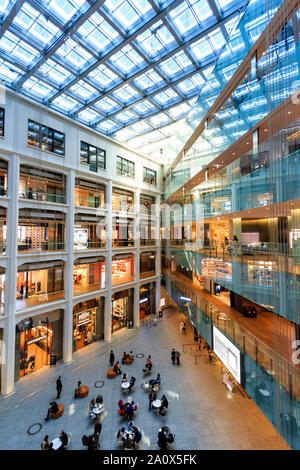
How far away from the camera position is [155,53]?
11875 mm

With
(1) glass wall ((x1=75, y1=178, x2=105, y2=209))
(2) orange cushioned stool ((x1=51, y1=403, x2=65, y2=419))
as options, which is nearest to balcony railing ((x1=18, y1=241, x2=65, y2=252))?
(1) glass wall ((x1=75, y1=178, x2=105, y2=209))

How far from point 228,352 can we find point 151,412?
5369 millimetres

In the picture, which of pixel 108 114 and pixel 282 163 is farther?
pixel 108 114

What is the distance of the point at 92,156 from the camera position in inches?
711

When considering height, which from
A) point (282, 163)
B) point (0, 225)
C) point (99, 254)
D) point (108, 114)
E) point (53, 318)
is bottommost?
point (53, 318)

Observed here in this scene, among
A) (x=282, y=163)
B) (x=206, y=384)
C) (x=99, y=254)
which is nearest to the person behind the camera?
(x=282, y=163)

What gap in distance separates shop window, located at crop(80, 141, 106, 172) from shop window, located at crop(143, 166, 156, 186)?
6.15m

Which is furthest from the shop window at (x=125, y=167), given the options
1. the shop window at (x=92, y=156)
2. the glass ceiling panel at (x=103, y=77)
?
the glass ceiling panel at (x=103, y=77)

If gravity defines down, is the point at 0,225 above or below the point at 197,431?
above

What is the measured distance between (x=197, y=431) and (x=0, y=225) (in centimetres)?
1495

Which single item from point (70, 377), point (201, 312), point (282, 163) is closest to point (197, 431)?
point (201, 312)

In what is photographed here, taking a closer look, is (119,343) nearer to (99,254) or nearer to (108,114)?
(99,254)

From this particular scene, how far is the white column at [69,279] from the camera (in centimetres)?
1551

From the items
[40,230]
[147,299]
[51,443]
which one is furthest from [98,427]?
[147,299]
